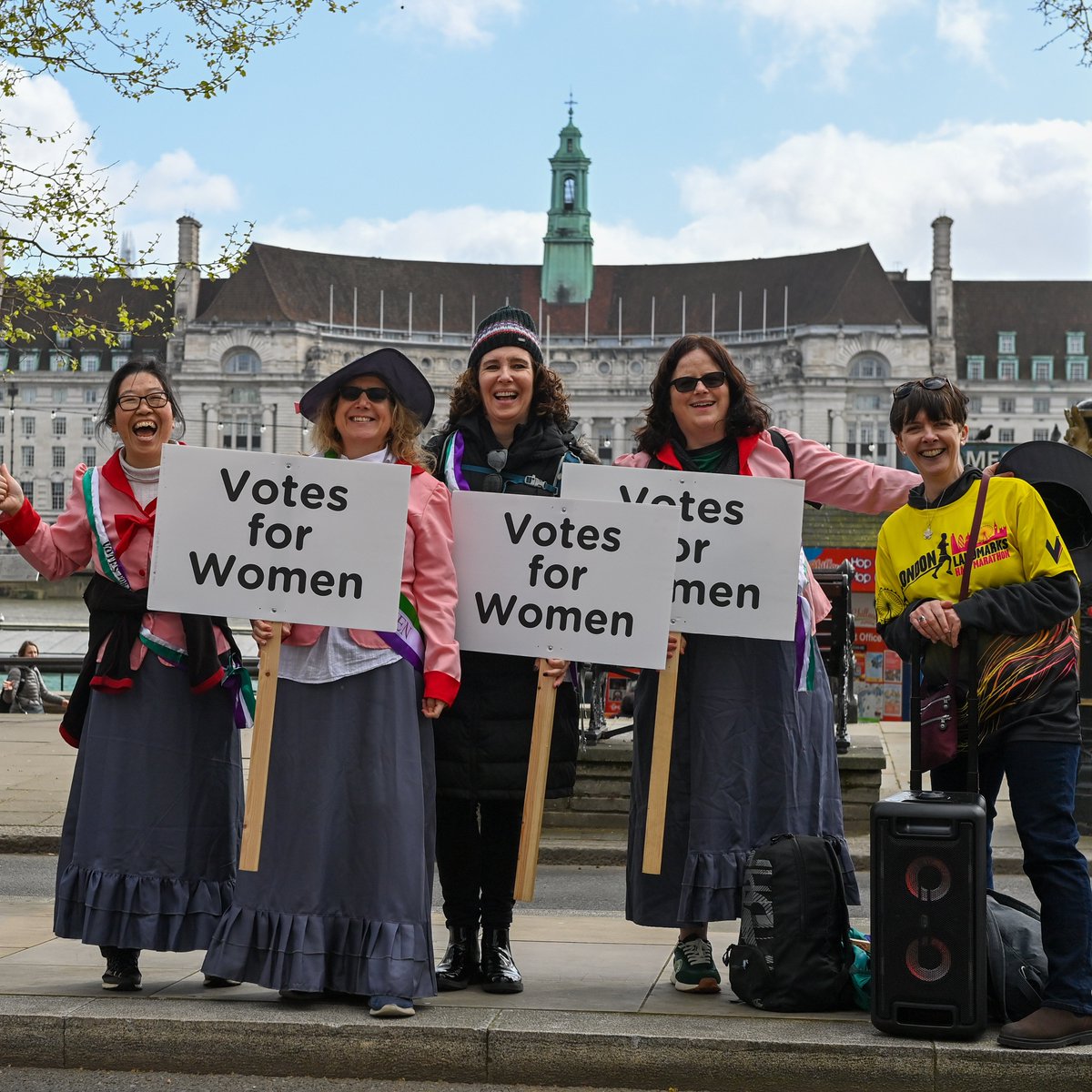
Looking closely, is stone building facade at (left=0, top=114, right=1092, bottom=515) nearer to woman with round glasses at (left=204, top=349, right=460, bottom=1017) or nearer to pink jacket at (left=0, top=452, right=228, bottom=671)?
pink jacket at (left=0, top=452, right=228, bottom=671)

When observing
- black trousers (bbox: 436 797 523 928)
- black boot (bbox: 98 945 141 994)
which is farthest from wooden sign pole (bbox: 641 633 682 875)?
black boot (bbox: 98 945 141 994)

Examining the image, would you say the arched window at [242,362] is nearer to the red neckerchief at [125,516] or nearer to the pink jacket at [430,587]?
the red neckerchief at [125,516]

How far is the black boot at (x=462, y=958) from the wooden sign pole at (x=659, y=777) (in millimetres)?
577

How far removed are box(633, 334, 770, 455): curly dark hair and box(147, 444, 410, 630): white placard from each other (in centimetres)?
93

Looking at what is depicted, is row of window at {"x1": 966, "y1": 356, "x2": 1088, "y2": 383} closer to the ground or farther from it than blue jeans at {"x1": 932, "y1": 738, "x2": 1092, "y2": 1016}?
farther from it

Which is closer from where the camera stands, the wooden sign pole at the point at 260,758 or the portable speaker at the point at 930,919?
the portable speaker at the point at 930,919

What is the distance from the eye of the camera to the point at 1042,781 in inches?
173

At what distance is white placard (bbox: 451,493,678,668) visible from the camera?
5.00 metres

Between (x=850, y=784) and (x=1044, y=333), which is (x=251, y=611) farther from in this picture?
(x=1044, y=333)

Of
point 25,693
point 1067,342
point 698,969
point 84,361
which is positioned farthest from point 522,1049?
point 84,361

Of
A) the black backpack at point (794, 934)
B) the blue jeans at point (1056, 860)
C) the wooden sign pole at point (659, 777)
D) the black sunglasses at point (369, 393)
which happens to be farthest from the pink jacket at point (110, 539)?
the blue jeans at point (1056, 860)

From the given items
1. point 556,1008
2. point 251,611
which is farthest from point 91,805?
point 556,1008

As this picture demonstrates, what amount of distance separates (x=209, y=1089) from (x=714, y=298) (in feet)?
403

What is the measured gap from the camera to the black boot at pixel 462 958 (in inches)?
200
